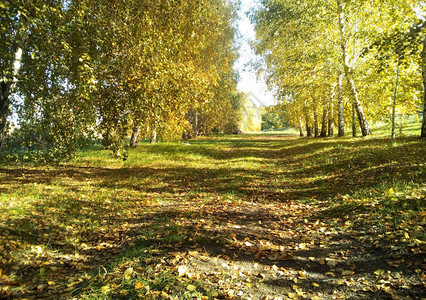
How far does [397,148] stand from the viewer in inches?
407

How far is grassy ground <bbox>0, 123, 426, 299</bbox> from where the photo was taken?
10.8 feet

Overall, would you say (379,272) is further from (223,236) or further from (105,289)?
(105,289)

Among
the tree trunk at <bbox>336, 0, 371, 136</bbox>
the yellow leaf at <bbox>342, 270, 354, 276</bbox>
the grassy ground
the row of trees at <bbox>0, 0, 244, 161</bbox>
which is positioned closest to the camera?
the grassy ground

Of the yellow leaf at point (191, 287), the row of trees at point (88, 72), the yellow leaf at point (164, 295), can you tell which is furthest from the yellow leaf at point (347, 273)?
the row of trees at point (88, 72)

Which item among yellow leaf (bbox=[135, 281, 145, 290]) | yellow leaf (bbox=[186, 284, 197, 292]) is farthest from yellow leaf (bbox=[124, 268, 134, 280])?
yellow leaf (bbox=[186, 284, 197, 292])

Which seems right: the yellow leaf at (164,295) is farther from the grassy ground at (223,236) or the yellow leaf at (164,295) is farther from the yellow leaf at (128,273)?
the yellow leaf at (128,273)

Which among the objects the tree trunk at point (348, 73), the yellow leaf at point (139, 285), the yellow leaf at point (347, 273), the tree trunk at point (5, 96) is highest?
the tree trunk at point (348, 73)

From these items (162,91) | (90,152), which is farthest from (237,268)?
(90,152)

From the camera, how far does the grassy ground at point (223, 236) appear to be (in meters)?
3.29

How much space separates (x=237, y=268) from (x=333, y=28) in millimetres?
19004

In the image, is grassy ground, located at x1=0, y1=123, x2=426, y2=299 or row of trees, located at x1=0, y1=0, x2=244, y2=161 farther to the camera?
row of trees, located at x1=0, y1=0, x2=244, y2=161

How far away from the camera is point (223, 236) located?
4.92 metres

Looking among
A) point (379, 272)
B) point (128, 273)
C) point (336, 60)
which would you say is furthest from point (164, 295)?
point (336, 60)

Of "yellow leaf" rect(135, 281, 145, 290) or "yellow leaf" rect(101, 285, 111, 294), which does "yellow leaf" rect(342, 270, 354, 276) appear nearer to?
"yellow leaf" rect(135, 281, 145, 290)
